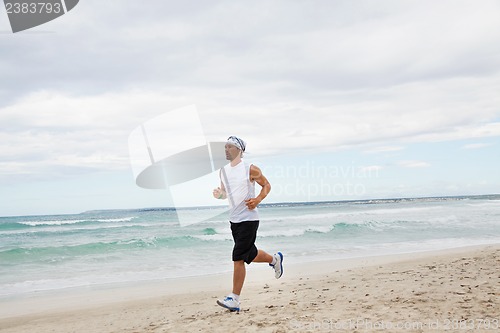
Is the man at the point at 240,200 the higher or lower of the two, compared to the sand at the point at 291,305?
higher

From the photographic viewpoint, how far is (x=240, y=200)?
5.01 metres

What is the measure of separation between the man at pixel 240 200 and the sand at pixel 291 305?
1.88ft

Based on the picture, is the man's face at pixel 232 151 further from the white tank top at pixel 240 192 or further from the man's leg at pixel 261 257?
the man's leg at pixel 261 257

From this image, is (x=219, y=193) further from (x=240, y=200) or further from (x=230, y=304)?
(x=230, y=304)

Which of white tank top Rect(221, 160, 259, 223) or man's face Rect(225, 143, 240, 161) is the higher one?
man's face Rect(225, 143, 240, 161)

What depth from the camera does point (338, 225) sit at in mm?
26453

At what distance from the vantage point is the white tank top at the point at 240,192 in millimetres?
5004

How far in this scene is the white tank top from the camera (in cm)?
500

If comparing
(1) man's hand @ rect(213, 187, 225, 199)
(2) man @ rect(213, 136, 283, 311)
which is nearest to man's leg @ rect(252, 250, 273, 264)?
(2) man @ rect(213, 136, 283, 311)

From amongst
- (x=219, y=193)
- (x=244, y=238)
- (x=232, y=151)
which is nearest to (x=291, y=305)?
(x=244, y=238)

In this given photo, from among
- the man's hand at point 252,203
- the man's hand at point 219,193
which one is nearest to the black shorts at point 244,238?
the man's hand at point 252,203

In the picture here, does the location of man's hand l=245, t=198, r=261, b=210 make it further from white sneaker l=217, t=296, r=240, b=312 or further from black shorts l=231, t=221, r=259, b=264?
white sneaker l=217, t=296, r=240, b=312

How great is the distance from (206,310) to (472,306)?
3.13 metres

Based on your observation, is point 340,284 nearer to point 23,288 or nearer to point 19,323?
Result: point 19,323
